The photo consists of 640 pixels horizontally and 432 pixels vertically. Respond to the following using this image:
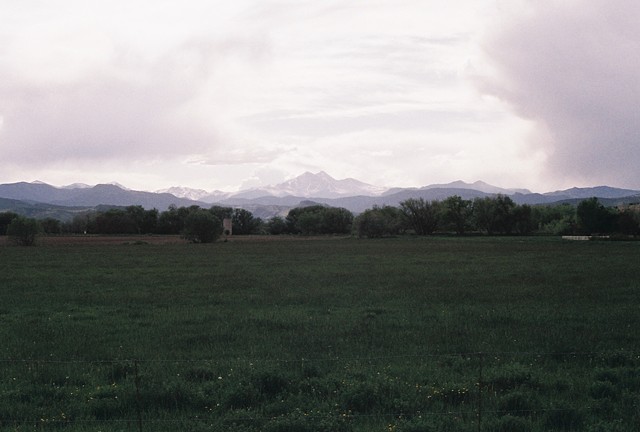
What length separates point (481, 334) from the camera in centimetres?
1878

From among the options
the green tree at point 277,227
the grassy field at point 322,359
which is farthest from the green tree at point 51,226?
the grassy field at point 322,359

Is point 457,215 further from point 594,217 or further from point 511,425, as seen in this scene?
point 511,425

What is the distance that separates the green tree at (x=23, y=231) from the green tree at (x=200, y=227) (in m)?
27.4

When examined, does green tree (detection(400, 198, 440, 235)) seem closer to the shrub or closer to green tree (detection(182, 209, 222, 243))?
green tree (detection(182, 209, 222, 243))

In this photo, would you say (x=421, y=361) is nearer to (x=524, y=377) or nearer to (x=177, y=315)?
(x=524, y=377)

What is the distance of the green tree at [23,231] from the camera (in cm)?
9750

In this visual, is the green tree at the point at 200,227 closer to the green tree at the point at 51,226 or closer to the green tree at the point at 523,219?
the green tree at the point at 51,226

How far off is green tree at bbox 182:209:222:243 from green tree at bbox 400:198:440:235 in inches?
2593

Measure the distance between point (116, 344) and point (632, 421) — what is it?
13844mm

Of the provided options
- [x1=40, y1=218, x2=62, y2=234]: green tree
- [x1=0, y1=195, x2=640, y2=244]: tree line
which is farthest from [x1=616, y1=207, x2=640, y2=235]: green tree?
[x1=40, y1=218, x2=62, y2=234]: green tree

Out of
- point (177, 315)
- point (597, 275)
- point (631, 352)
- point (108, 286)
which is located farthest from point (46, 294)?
point (597, 275)

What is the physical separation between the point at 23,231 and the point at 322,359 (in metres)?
97.2

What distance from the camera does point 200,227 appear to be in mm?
114375

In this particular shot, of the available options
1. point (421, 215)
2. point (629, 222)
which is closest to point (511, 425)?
point (629, 222)
